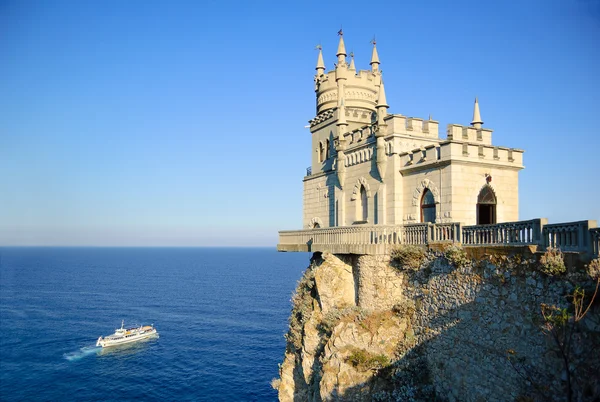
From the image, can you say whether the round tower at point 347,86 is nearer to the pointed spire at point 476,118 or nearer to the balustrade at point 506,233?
the pointed spire at point 476,118

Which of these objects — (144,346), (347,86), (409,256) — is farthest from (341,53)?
(144,346)

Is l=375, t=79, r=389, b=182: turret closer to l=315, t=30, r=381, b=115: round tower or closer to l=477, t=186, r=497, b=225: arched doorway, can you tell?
l=477, t=186, r=497, b=225: arched doorway

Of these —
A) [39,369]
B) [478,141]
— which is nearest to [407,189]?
[478,141]

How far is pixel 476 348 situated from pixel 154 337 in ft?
163

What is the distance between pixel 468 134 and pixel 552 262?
10862 millimetres

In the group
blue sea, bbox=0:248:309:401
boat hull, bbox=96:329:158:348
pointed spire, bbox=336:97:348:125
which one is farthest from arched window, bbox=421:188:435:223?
boat hull, bbox=96:329:158:348

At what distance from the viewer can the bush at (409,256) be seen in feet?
61.2

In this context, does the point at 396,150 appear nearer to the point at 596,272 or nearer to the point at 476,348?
the point at 476,348

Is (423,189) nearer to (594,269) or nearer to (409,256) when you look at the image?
(409,256)

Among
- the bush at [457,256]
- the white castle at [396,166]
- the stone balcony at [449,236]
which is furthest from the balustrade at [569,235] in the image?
the white castle at [396,166]

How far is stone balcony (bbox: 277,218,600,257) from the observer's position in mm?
Result: 11984

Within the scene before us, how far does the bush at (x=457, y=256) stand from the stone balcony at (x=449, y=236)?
42cm

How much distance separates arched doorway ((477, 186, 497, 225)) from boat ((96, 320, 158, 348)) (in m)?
47.0

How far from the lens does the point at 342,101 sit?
2853cm
